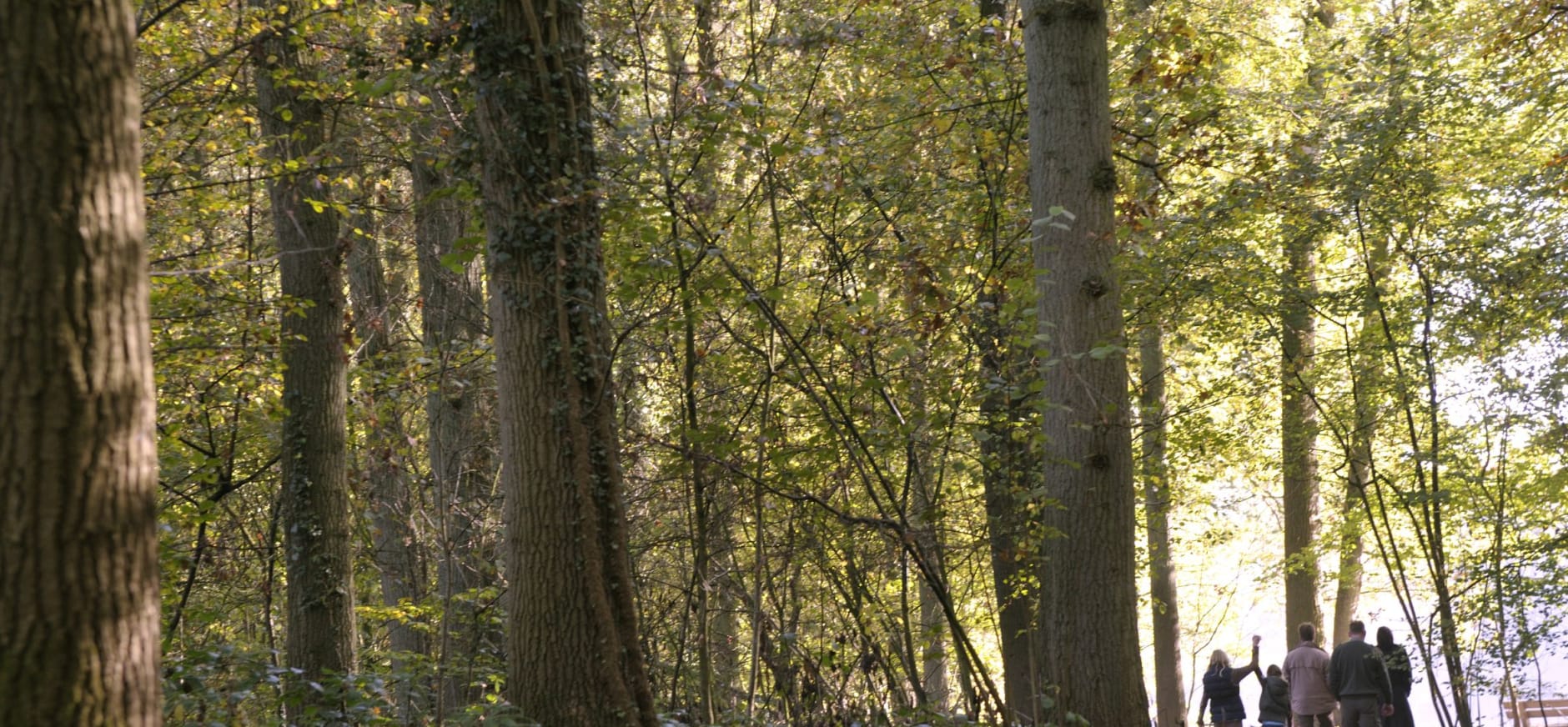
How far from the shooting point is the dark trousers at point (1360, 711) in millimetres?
12062

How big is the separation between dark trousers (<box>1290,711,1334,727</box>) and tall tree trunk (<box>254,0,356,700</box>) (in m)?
9.82

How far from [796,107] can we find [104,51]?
7.73m

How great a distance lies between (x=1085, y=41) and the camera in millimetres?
6355

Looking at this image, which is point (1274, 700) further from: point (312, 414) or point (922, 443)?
point (312, 414)

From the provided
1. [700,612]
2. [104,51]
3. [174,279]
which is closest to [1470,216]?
[700,612]

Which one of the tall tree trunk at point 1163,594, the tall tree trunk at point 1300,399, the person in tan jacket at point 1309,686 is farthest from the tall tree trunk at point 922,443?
the person in tan jacket at point 1309,686

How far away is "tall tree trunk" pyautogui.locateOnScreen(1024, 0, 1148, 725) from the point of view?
20.6ft

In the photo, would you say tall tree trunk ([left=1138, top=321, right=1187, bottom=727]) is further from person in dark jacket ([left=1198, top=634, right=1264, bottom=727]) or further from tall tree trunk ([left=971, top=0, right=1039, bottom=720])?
tall tree trunk ([left=971, top=0, right=1039, bottom=720])

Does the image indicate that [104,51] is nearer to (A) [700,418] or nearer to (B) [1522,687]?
(A) [700,418]

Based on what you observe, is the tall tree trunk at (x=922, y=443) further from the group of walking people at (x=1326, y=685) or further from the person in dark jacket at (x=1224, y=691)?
the person in dark jacket at (x=1224, y=691)

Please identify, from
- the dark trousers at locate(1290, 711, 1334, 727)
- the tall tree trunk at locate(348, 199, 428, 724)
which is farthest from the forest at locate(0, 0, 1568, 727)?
the dark trousers at locate(1290, 711, 1334, 727)

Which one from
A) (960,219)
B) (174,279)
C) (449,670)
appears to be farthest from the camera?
(960,219)

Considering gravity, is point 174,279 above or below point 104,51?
above

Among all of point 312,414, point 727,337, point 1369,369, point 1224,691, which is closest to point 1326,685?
point 1224,691
